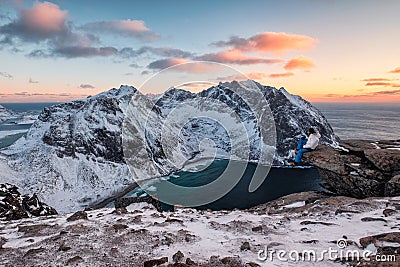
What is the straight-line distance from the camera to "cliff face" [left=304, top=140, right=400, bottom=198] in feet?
66.0

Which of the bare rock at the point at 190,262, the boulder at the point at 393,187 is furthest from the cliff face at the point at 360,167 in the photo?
the bare rock at the point at 190,262

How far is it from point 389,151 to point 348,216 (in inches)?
474

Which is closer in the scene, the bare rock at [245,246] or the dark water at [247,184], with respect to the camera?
the bare rock at [245,246]

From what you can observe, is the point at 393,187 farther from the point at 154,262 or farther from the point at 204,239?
the point at 154,262

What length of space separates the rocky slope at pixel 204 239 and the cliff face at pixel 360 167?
6.46 metres

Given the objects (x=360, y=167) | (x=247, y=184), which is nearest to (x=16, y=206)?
(x=360, y=167)

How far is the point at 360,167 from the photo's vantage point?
21.7 m

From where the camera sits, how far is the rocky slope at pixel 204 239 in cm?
847

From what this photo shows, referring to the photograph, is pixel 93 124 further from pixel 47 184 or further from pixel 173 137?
pixel 173 137

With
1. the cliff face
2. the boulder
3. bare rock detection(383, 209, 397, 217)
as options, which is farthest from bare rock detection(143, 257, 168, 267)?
the cliff face

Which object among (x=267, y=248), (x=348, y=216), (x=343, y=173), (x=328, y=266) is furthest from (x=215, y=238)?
(x=343, y=173)

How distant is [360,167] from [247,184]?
94.0 meters

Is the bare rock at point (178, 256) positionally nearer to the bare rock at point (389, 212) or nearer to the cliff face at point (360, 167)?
the bare rock at point (389, 212)

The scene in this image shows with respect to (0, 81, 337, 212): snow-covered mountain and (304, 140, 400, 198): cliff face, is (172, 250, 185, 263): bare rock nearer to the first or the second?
(304, 140, 400, 198): cliff face
